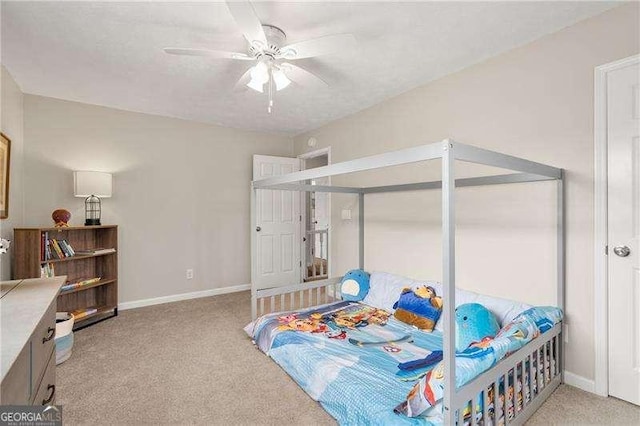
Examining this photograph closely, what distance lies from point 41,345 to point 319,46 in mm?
2070

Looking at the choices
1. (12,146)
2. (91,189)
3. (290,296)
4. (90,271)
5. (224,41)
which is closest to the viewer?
(224,41)

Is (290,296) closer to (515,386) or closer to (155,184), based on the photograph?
(155,184)

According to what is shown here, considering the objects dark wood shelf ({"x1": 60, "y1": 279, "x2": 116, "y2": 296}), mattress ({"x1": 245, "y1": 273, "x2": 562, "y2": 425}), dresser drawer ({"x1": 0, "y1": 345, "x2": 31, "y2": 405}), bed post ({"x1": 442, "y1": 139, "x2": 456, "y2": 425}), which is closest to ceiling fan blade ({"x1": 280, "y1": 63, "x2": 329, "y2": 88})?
bed post ({"x1": 442, "y1": 139, "x2": 456, "y2": 425})

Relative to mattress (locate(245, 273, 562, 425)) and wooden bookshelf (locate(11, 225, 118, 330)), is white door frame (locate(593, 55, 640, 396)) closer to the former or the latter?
mattress (locate(245, 273, 562, 425))

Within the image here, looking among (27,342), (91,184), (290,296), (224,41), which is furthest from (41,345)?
(290,296)

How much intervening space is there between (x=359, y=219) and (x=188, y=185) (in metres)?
2.33

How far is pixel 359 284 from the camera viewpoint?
325cm

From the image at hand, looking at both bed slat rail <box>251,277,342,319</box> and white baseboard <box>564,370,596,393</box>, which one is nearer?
white baseboard <box>564,370,596,393</box>

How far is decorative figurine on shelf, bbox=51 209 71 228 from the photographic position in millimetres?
3023

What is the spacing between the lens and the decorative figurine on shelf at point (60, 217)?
9.92ft

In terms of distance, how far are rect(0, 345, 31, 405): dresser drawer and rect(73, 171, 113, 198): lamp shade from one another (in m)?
2.49

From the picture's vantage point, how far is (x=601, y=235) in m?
1.91

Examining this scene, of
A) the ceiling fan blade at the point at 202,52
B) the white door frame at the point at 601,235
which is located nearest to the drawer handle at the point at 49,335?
the ceiling fan blade at the point at 202,52

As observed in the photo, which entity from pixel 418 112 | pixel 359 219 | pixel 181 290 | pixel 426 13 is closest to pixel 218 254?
pixel 181 290
